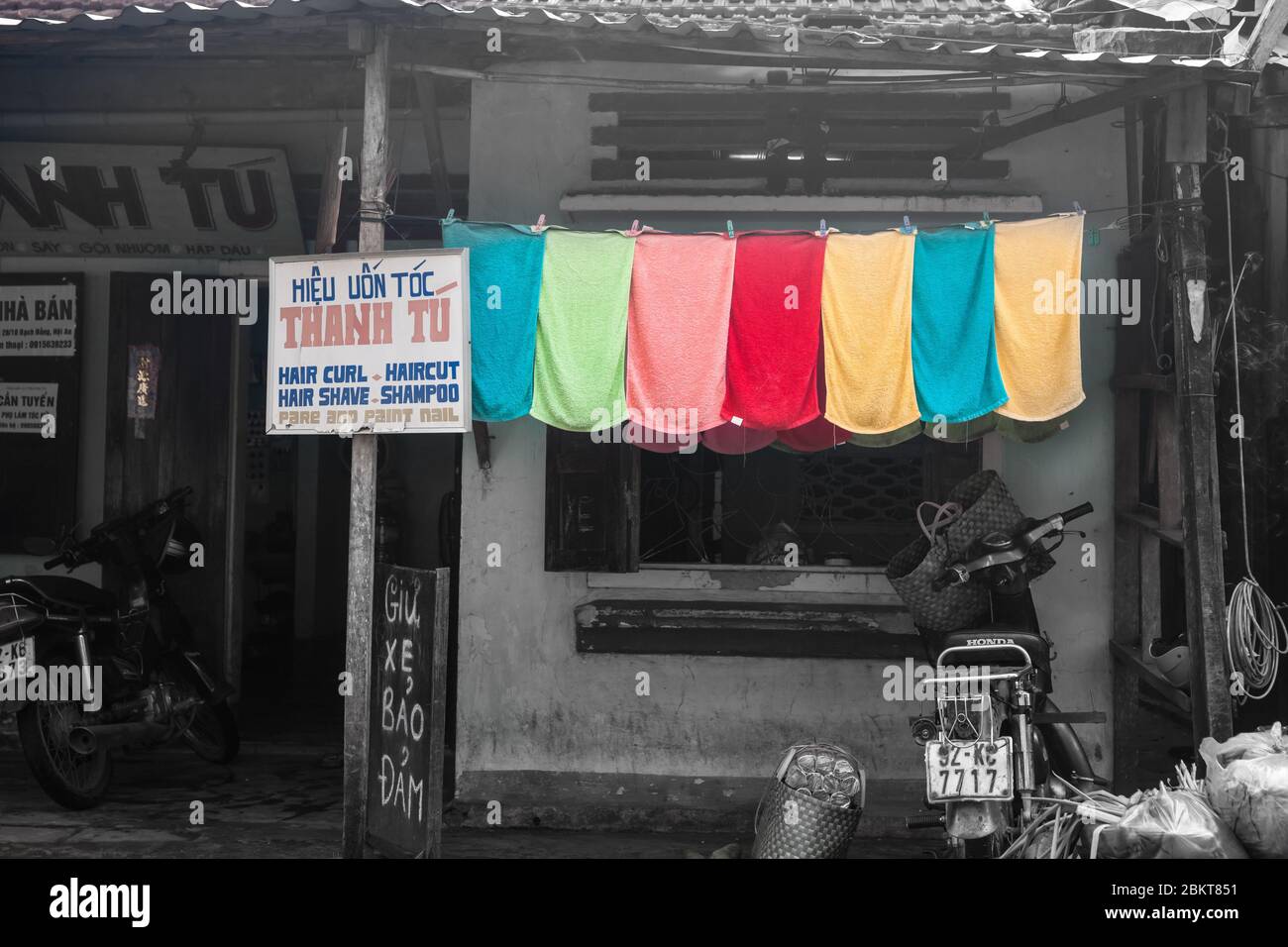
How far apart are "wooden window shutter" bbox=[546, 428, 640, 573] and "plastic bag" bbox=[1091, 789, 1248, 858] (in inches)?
120

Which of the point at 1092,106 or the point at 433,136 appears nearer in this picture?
the point at 1092,106

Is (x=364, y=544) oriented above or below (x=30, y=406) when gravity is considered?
below

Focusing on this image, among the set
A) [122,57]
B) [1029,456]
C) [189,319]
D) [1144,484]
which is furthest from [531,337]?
[189,319]

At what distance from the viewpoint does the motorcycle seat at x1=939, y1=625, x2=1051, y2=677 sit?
18.0 ft

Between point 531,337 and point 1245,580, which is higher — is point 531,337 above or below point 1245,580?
above

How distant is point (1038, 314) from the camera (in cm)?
572

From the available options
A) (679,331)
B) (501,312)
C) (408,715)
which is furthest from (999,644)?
(501,312)

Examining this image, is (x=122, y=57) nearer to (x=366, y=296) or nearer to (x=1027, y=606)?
(x=366, y=296)

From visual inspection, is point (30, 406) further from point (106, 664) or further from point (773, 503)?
point (773, 503)

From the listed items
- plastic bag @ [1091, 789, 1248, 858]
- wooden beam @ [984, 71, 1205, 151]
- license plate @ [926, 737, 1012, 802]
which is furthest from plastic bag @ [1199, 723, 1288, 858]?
wooden beam @ [984, 71, 1205, 151]

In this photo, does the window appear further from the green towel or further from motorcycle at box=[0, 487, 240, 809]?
motorcycle at box=[0, 487, 240, 809]

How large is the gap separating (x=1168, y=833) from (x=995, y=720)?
0.88 meters

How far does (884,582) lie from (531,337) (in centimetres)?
249

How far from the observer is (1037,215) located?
22.5ft
